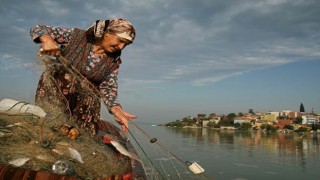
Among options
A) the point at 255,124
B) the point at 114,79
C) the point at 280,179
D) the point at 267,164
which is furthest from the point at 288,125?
the point at 114,79

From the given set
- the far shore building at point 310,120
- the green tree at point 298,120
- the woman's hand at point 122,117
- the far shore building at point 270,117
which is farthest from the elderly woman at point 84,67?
the far shore building at point 310,120

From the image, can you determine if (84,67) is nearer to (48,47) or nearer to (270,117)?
(48,47)

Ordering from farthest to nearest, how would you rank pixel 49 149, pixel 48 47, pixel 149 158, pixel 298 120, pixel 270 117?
pixel 270 117 < pixel 298 120 < pixel 149 158 < pixel 48 47 < pixel 49 149

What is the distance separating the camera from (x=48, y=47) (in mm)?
2701

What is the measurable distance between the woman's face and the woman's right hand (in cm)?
44

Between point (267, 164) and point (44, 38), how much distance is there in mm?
28566

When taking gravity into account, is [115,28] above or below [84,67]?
above

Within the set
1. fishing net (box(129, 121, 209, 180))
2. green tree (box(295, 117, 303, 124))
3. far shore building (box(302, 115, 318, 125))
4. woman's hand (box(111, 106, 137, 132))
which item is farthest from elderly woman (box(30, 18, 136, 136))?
far shore building (box(302, 115, 318, 125))

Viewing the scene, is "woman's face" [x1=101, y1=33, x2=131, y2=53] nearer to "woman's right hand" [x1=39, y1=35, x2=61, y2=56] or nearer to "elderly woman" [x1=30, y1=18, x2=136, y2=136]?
"elderly woman" [x1=30, y1=18, x2=136, y2=136]

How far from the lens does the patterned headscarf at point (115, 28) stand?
9.30 feet

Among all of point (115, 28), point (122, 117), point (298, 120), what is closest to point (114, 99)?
point (122, 117)

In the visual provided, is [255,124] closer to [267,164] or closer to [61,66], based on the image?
[267,164]

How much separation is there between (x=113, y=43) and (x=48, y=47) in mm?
559

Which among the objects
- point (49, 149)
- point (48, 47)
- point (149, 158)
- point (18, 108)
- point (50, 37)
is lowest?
point (149, 158)
